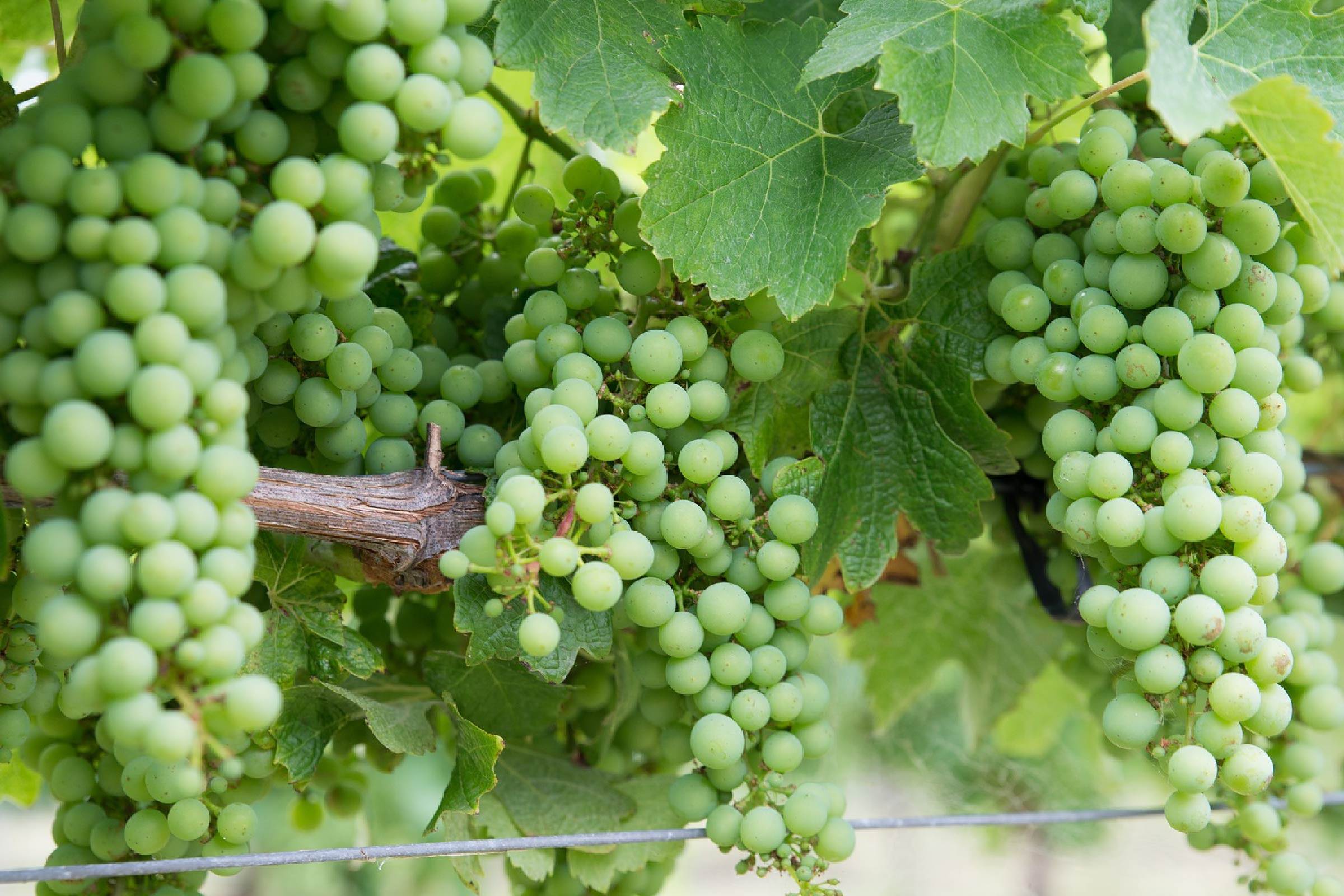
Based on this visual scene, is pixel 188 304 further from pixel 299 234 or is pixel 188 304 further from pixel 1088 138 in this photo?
pixel 1088 138

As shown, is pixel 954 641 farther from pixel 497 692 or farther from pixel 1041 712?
pixel 497 692

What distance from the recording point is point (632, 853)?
3.01ft

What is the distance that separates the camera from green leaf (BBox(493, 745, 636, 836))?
921 mm

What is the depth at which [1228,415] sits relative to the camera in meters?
0.74

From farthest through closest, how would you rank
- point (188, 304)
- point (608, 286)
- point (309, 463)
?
1. point (608, 286)
2. point (309, 463)
3. point (188, 304)

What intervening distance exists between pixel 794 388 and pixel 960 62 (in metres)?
0.29

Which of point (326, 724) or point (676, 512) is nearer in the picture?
point (676, 512)

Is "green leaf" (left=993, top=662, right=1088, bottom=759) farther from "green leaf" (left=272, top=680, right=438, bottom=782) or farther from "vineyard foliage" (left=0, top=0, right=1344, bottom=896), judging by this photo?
"green leaf" (left=272, top=680, right=438, bottom=782)

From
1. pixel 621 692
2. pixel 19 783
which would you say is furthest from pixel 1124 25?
pixel 19 783

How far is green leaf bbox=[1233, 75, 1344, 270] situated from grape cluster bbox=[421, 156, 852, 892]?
1.18 ft

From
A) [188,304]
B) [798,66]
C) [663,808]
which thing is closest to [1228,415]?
[798,66]

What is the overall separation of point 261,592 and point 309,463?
0.14m

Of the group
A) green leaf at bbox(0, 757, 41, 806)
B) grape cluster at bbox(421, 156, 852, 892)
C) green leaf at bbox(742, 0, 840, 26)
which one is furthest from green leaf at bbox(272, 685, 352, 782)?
green leaf at bbox(742, 0, 840, 26)

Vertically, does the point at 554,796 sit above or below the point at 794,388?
below
